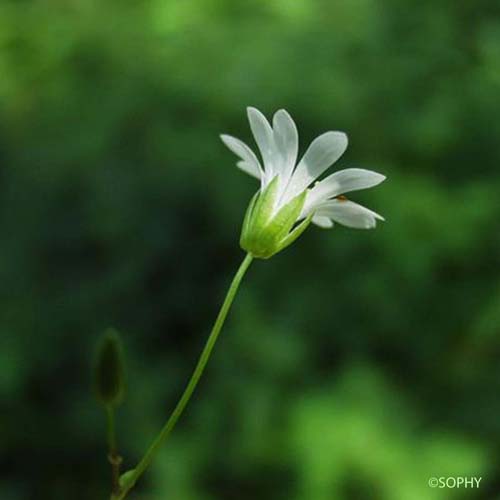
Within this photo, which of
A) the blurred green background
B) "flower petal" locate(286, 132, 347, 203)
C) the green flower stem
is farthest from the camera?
the blurred green background

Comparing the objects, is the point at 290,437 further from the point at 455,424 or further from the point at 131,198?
the point at 131,198

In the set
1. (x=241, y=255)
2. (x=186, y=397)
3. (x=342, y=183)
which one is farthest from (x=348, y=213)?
(x=241, y=255)

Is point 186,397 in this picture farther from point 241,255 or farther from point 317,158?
point 241,255

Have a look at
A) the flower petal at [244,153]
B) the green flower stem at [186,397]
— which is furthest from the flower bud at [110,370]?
the flower petal at [244,153]

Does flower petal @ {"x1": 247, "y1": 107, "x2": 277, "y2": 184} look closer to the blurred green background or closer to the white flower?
the white flower

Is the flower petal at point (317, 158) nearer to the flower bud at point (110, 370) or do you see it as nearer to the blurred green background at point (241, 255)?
the flower bud at point (110, 370)

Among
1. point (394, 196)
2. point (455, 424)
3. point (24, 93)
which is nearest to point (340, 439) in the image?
point (455, 424)

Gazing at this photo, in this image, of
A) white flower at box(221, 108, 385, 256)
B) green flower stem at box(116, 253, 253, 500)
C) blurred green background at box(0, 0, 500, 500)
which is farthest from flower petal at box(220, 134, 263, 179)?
blurred green background at box(0, 0, 500, 500)
